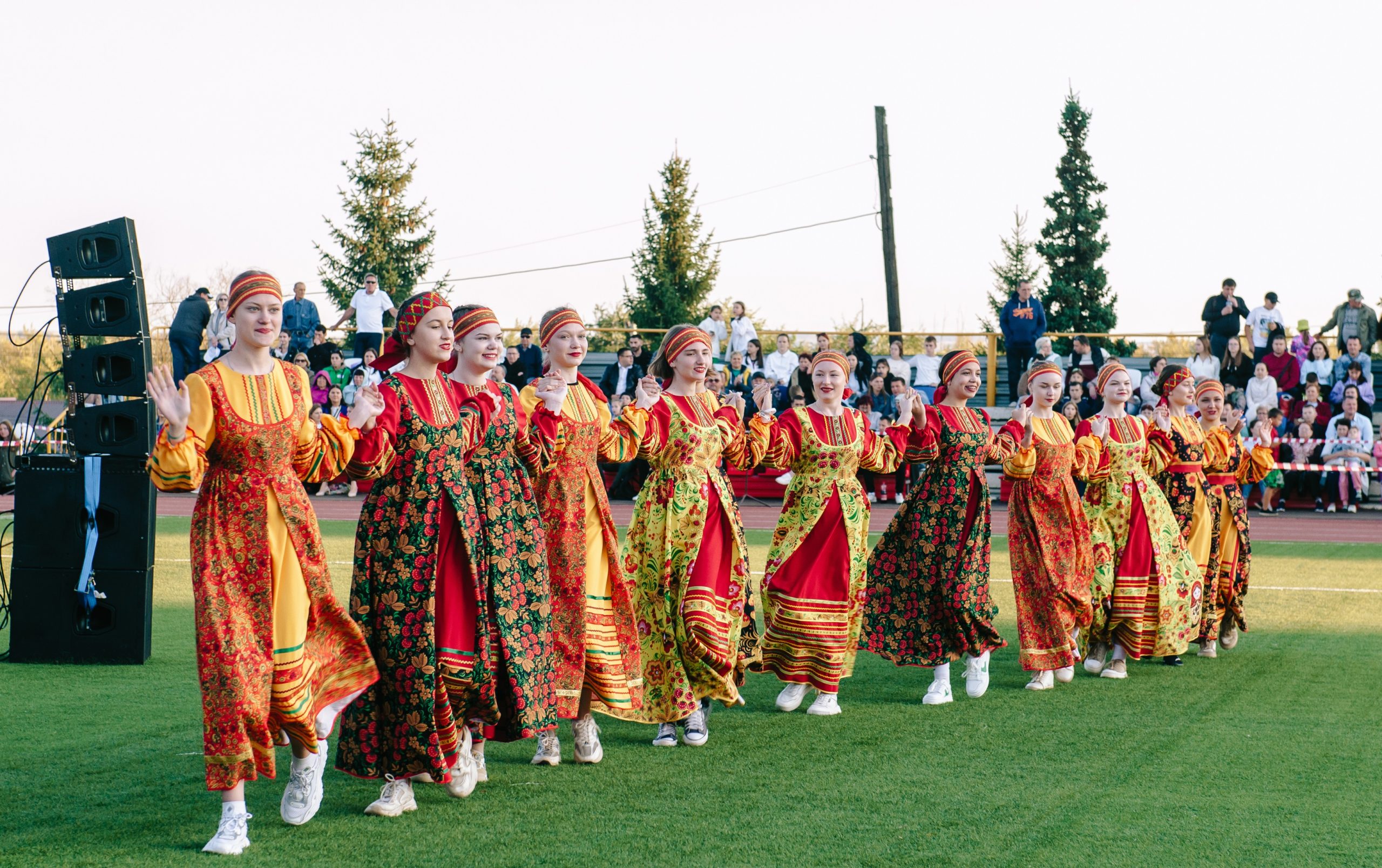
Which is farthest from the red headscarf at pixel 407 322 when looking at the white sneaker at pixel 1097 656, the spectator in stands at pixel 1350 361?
the spectator in stands at pixel 1350 361

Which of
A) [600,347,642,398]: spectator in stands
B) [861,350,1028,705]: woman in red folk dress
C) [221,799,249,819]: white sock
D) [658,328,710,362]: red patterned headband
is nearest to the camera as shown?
[221,799,249,819]: white sock

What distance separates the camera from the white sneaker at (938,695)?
7273 millimetres

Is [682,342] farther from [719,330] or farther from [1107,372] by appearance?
[719,330]

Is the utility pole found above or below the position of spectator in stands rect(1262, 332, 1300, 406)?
above

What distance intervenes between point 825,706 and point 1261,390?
14.8 m

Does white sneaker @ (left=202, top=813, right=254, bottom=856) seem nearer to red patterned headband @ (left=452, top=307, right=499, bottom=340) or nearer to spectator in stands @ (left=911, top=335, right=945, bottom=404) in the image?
red patterned headband @ (left=452, top=307, right=499, bottom=340)

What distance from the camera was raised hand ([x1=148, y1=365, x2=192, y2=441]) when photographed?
4316 mm

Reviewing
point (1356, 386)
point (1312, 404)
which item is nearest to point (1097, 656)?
point (1312, 404)

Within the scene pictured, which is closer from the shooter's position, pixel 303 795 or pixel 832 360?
pixel 303 795

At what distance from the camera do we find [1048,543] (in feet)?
25.8

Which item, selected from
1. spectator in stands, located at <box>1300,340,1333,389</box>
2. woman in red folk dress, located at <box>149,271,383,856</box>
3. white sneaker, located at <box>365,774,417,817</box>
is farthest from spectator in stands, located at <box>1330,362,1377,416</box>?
woman in red folk dress, located at <box>149,271,383,856</box>

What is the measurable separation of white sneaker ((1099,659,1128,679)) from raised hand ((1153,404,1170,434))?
1526mm

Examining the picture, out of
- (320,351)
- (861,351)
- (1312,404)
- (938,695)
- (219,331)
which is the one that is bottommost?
(938,695)

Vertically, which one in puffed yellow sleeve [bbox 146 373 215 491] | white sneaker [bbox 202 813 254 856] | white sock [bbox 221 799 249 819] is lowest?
white sneaker [bbox 202 813 254 856]
